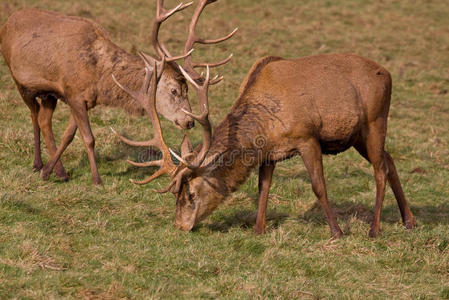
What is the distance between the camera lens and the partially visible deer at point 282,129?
7.01 metres

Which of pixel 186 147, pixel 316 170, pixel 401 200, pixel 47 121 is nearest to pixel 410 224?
pixel 401 200

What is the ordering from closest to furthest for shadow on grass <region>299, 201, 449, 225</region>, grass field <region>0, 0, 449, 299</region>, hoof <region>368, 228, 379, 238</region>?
grass field <region>0, 0, 449, 299</region>, hoof <region>368, 228, 379, 238</region>, shadow on grass <region>299, 201, 449, 225</region>

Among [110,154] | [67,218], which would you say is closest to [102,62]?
[110,154]

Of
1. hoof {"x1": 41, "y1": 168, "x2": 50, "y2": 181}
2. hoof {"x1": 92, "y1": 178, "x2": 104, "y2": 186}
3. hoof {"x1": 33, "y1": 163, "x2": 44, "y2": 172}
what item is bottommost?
hoof {"x1": 33, "y1": 163, "x2": 44, "y2": 172}

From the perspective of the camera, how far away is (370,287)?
19.0 feet

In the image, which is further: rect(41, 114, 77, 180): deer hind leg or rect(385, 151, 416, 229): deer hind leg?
rect(41, 114, 77, 180): deer hind leg

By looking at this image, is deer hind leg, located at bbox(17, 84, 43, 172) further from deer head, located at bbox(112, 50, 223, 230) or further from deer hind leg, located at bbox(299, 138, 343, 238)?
deer hind leg, located at bbox(299, 138, 343, 238)

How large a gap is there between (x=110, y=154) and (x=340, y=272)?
4.57 metres

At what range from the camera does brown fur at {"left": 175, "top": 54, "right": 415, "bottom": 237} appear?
703 centimetres

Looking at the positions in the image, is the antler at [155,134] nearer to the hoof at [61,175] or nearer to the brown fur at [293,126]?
the brown fur at [293,126]

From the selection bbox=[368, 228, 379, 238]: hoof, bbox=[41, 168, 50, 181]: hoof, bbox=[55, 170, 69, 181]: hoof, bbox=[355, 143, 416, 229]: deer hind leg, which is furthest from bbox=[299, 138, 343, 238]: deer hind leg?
bbox=[41, 168, 50, 181]: hoof

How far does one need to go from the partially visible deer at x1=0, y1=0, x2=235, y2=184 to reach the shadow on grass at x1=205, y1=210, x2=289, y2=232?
58.7 inches

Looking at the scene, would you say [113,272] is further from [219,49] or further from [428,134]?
[219,49]

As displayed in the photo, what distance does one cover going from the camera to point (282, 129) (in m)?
6.98
